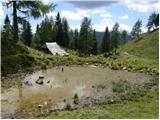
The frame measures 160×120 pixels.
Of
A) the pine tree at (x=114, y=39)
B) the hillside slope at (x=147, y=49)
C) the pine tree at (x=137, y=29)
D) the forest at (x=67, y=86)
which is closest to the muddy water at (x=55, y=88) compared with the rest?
the forest at (x=67, y=86)

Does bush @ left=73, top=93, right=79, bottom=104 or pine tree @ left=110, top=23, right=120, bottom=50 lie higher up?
bush @ left=73, top=93, right=79, bottom=104

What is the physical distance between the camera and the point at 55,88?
2138 centimetres

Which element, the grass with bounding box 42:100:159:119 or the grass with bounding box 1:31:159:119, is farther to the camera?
the grass with bounding box 1:31:159:119

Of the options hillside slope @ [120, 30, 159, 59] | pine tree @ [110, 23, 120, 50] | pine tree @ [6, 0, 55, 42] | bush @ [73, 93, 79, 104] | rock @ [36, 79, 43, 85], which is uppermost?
pine tree @ [6, 0, 55, 42]

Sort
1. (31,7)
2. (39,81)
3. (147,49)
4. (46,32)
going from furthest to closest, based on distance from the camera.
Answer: (46,32)
(147,49)
(31,7)
(39,81)

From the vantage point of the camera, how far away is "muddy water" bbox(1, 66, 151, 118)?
17203 millimetres

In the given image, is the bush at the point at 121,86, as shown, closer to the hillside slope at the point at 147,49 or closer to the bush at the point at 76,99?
the bush at the point at 76,99

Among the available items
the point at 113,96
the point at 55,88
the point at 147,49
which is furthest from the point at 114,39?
the point at 113,96

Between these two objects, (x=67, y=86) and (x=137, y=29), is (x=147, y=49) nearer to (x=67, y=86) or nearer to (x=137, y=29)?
(x=67, y=86)

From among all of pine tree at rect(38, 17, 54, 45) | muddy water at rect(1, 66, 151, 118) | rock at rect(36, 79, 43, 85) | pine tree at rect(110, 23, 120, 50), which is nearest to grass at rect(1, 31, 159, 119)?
muddy water at rect(1, 66, 151, 118)

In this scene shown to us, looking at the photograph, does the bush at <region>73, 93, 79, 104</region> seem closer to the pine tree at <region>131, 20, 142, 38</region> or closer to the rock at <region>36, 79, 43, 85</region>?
the rock at <region>36, 79, 43, 85</region>

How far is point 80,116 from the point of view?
15312mm

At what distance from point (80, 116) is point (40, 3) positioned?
21839 mm

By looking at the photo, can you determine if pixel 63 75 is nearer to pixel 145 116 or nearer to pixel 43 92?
pixel 43 92
